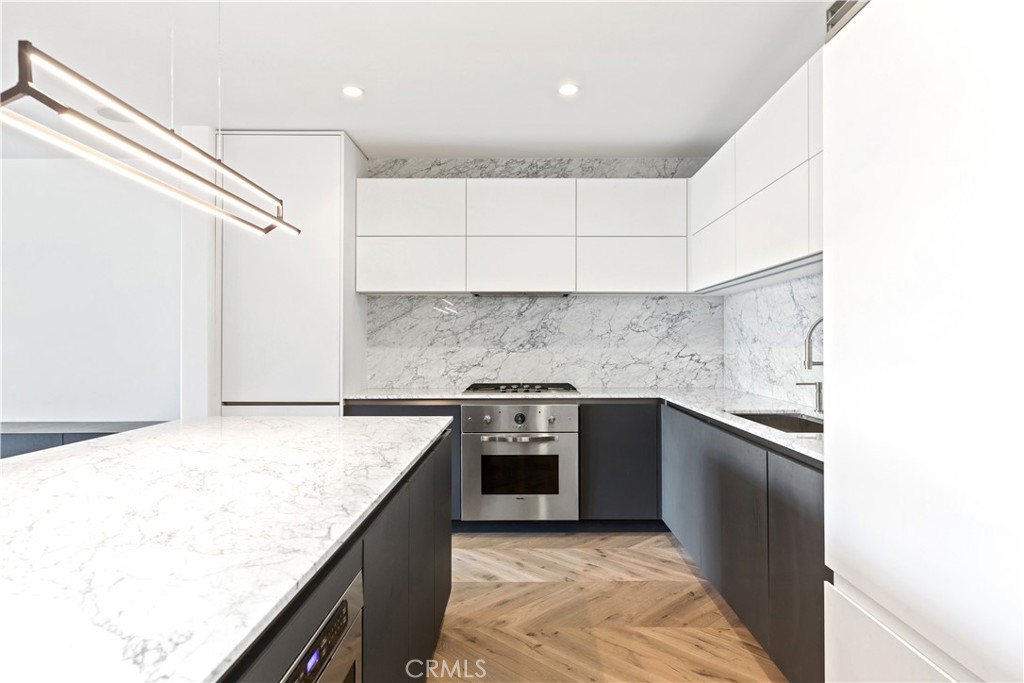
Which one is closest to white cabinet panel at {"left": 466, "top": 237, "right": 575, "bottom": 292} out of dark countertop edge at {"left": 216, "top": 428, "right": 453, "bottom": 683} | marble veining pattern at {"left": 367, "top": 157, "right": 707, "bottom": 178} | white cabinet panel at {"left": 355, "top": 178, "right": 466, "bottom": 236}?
white cabinet panel at {"left": 355, "top": 178, "right": 466, "bottom": 236}

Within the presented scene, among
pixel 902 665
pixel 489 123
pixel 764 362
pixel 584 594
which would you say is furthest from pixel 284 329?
pixel 902 665

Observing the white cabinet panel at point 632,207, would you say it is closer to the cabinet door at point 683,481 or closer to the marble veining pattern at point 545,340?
the marble veining pattern at point 545,340

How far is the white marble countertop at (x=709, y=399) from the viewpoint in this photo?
170 centimetres

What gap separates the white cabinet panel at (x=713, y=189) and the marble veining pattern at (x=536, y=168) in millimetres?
410

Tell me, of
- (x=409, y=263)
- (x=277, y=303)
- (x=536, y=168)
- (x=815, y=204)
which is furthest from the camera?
(x=536, y=168)

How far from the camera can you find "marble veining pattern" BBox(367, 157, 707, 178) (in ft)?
12.2

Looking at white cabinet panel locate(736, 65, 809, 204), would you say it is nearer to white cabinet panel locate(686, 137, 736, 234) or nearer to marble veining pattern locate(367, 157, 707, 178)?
white cabinet panel locate(686, 137, 736, 234)

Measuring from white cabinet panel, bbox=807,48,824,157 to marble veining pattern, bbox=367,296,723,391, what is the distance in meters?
1.92

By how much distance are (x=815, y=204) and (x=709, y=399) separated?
133 centimetres

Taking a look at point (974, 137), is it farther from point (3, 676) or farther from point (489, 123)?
point (489, 123)

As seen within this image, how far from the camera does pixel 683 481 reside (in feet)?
9.07

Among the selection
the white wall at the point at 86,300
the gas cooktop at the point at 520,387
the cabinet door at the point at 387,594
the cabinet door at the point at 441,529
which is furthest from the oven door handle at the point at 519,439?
the white wall at the point at 86,300

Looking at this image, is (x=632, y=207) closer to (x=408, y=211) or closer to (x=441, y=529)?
(x=408, y=211)

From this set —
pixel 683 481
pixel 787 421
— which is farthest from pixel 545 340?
pixel 787 421
